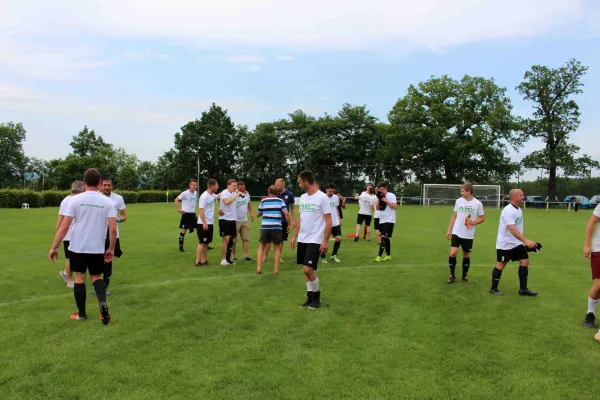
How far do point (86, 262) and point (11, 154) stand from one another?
94.0m

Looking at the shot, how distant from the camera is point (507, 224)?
691 cm

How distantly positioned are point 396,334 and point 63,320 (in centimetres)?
417

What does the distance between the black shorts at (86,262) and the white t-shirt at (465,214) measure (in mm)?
5903

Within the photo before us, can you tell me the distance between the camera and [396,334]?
16.7 ft

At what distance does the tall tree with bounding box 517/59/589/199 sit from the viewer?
152ft

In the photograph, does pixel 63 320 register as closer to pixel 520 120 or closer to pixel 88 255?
pixel 88 255

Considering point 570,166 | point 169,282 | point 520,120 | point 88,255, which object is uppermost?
point 520,120

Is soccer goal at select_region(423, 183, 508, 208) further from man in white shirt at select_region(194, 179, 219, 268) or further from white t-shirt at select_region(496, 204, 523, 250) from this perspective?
white t-shirt at select_region(496, 204, 523, 250)

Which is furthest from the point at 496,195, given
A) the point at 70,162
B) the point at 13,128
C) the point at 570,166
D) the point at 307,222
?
the point at 13,128

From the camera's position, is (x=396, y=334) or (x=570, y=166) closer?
(x=396, y=334)

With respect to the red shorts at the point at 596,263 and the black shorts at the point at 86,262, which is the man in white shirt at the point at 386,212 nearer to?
the red shorts at the point at 596,263

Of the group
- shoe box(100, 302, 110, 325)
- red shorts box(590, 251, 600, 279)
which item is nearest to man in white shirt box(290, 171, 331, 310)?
shoe box(100, 302, 110, 325)

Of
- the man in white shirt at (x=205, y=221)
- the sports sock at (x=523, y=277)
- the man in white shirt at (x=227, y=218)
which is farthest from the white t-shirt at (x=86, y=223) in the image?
the sports sock at (x=523, y=277)

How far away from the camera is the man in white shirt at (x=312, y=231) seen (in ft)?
20.2
